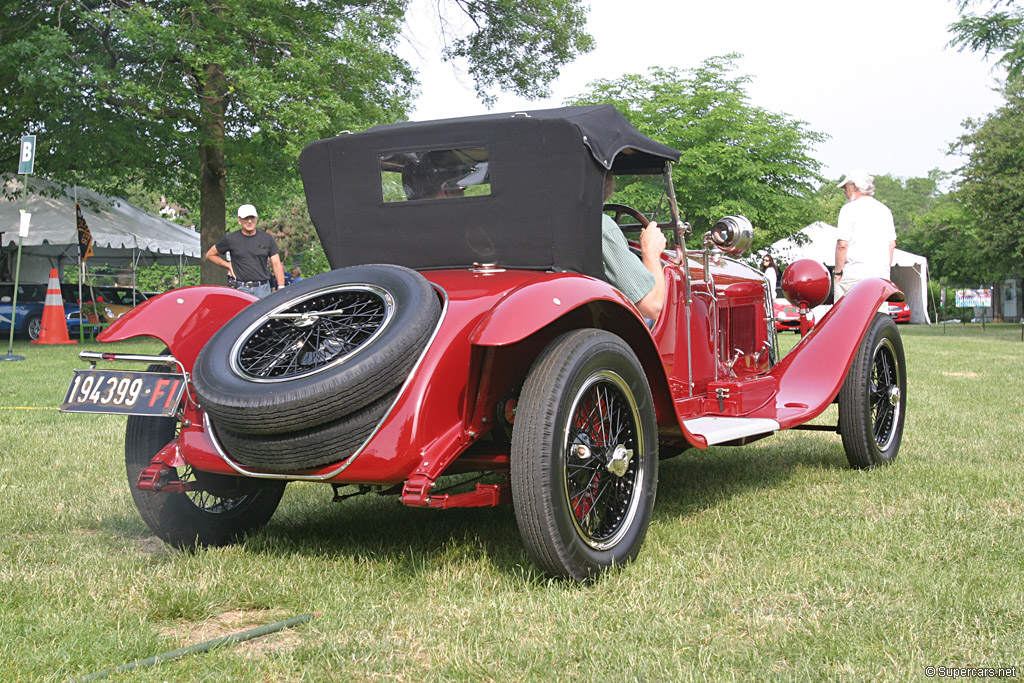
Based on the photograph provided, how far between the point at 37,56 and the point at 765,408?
15.4m

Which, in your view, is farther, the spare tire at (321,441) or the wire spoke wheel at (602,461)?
the wire spoke wheel at (602,461)

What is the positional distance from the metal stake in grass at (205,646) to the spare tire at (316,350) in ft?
1.93

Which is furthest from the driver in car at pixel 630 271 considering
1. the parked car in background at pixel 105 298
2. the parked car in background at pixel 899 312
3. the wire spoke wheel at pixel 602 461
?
the parked car in background at pixel 899 312

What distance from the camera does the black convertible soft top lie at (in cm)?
372

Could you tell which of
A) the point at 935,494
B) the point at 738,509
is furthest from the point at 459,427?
the point at 935,494

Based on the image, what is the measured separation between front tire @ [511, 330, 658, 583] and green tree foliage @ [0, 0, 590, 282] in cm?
1310

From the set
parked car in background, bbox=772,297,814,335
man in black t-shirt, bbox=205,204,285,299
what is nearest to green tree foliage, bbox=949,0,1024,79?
parked car in background, bbox=772,297,814,335

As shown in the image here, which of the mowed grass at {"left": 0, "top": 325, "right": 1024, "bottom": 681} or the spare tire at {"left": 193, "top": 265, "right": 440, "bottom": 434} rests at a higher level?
the spare tire at {"left": 193, "top": 265, "right": 440, "bottom": 434}

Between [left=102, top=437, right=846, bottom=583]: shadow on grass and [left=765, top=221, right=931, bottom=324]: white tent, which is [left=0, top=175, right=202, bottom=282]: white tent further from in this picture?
[left=765, top=221, right=931, bottom=324]: white tent

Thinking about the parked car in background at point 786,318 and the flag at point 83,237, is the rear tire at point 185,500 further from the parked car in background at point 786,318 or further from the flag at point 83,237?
the parked car in background at point 786,318

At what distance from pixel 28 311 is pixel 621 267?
1807cm

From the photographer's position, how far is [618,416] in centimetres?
351

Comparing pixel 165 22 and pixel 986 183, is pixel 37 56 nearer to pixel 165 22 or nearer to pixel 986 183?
pixel 165 22

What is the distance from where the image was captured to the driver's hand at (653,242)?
14.3 ft
